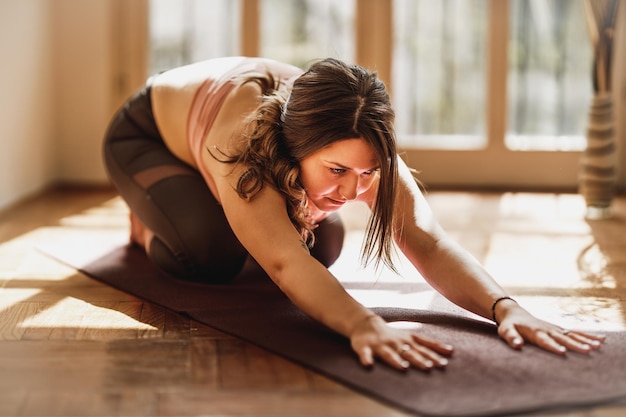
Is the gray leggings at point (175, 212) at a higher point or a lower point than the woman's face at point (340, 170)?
lower

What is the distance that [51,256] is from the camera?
2.66 m

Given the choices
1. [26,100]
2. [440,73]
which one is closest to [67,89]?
[26,100]

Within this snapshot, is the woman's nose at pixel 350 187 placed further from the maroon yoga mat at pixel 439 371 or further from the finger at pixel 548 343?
the finger at pixel 548 343

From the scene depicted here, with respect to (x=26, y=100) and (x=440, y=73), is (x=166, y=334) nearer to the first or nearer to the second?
(x=26, y=100)

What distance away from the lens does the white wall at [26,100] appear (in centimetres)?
353

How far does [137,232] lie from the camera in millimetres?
2703

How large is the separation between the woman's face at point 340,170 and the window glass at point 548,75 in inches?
106

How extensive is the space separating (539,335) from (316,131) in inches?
22.0

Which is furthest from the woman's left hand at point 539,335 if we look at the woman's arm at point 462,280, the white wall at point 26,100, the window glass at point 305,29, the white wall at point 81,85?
the white wall at point 81,85

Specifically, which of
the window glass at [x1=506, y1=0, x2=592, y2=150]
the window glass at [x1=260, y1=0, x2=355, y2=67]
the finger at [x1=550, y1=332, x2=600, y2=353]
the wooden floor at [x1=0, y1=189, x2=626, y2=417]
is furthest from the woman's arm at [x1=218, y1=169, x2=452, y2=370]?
the window glass at [x1=506, y1=0, x2=592, y2=150]

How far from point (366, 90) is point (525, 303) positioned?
702 millimetres

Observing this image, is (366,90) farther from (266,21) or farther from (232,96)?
(266,21)

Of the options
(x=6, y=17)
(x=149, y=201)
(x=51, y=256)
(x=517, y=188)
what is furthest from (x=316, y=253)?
(x=517, y=188)

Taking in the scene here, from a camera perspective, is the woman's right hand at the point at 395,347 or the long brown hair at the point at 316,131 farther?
the long brown hair at the point at 316,131
